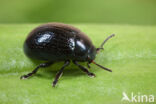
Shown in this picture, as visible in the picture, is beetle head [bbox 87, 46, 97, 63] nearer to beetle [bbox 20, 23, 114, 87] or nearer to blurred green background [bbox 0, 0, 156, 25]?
beetle [bbox 20, 23, 114, 87]

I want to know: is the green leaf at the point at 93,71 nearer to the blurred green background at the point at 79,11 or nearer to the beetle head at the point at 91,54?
the beetle head at the point at 91,54

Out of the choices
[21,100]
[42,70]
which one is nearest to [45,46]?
[42,70]

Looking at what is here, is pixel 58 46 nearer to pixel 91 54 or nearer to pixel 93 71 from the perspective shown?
pixel 91 54

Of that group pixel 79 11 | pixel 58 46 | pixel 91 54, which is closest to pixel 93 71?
pixel 91 54

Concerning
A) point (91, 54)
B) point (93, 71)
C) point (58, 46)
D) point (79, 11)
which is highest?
point (79, 11)

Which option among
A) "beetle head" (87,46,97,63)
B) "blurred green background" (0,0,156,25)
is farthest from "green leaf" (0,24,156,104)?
"blurred green background" (0,0,156,25)
